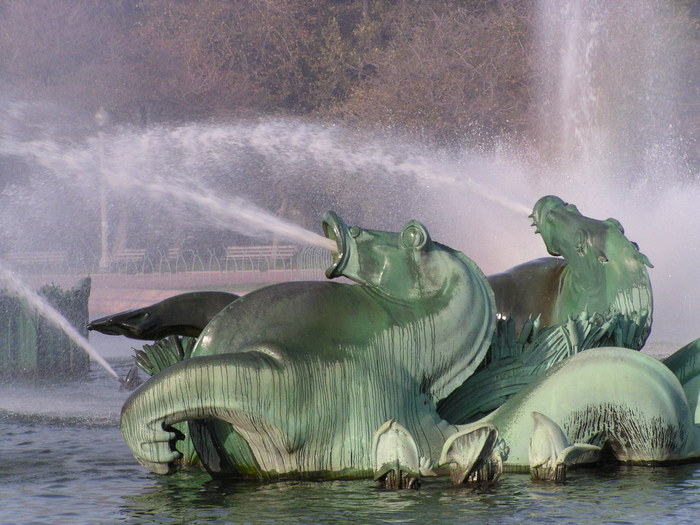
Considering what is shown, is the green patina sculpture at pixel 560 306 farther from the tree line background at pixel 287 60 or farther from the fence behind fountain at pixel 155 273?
the tree line background at pixel 287 60

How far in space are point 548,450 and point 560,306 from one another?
1.04 m

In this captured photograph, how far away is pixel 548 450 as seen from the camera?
17.7 ft

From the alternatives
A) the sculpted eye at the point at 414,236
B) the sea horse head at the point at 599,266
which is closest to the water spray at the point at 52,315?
the sea horse head at the point at 599,266

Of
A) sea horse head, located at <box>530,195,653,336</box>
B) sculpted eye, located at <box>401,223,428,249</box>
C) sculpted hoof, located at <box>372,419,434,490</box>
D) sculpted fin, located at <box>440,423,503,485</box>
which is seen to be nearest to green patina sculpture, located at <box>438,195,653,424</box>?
sea horse head, located at <box>530,195,653,336</box>

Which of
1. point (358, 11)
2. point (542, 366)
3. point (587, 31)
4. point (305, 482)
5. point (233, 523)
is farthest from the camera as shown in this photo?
point (358, 11)

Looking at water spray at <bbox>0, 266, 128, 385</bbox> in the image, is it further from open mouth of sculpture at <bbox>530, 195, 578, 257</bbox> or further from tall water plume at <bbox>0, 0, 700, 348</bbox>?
tall water plume at <bbox>0, 0, 700, 348</bbox>

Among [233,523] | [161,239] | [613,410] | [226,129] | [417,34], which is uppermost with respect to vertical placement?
[417,34]

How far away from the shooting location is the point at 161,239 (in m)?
30.6

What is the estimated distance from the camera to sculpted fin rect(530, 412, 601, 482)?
5359mm

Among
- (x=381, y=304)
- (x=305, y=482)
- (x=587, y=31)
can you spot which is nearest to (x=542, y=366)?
(x=381, y=304)

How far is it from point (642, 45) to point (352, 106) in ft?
21.0

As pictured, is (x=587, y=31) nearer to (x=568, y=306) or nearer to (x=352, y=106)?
(x=352, y=106)

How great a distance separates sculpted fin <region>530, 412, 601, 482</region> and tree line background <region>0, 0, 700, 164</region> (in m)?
24.6

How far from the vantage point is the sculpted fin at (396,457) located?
5.20m
